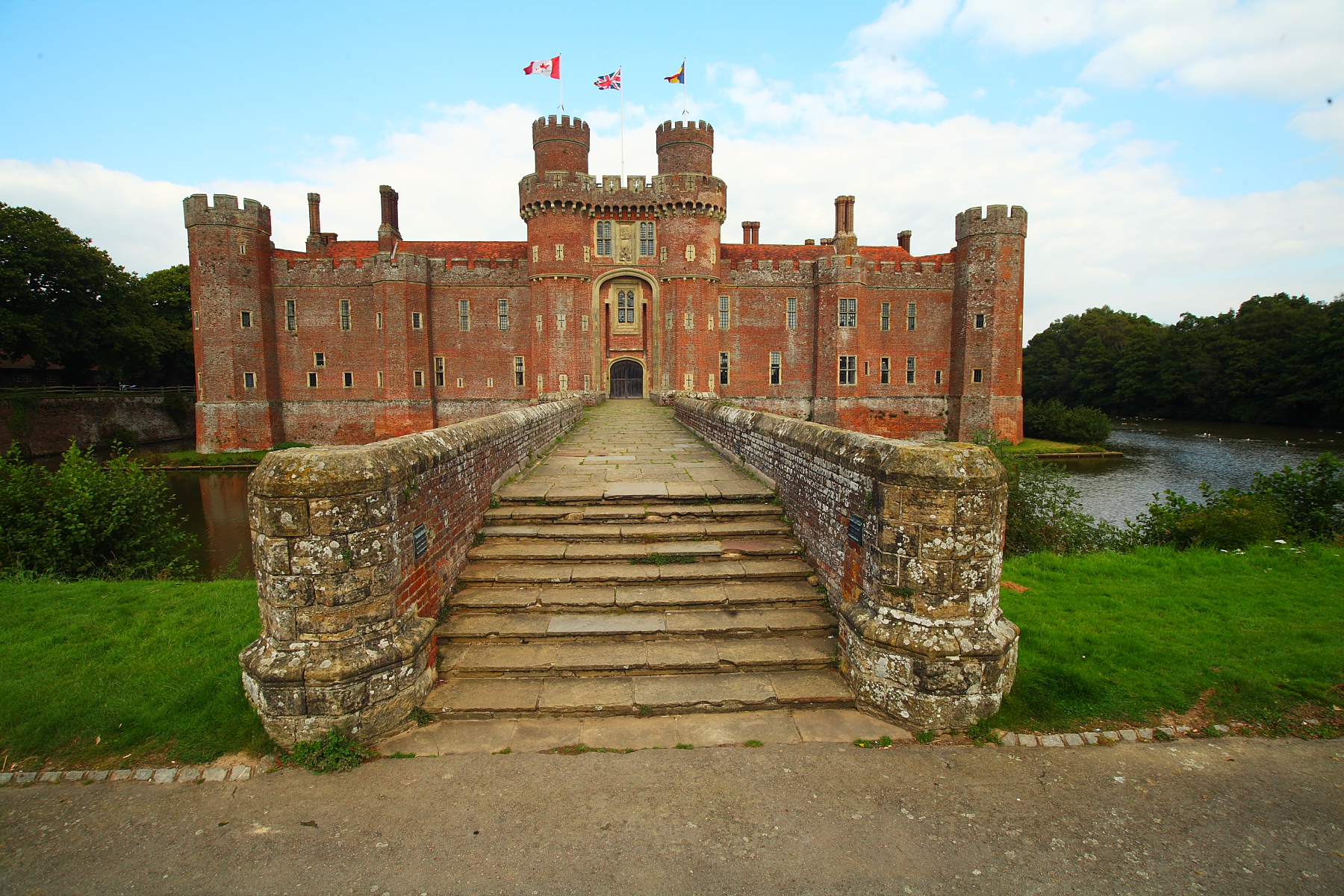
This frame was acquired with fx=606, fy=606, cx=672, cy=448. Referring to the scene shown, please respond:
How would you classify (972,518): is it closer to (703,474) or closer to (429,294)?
(703,474)

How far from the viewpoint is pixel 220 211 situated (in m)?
33.2

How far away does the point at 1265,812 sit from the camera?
140 inches

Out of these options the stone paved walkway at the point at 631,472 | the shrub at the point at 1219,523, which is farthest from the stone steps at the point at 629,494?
the shrub at the point at 1219,523

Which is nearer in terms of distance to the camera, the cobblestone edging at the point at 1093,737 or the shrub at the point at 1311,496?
the cobblestone edging at the point at 1093,737

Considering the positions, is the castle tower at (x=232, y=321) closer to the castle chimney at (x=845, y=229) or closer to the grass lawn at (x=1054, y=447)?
the castle chimney at (x=845, y=229)

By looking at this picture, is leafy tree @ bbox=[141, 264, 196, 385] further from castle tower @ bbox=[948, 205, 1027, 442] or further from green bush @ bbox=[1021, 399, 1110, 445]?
green bush @ bbox=[1021, 399, 1110, 445]

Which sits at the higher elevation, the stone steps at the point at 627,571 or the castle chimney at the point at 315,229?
the castle chimney at the point at 315,229

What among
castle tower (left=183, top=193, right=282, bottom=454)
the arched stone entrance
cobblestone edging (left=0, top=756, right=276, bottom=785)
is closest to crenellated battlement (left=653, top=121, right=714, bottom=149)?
the arched stone entrance

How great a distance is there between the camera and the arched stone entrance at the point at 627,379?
36.2m

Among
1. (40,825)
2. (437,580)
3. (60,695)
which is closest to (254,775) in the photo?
(40,825)

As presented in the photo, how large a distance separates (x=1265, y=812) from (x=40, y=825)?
7.15 m

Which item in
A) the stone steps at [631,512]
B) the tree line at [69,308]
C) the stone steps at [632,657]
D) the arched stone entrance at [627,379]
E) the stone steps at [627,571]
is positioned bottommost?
the stone steps at [632,657]

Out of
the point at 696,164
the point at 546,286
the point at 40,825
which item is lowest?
the point at 40,825

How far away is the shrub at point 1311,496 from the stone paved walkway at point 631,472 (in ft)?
35.0
